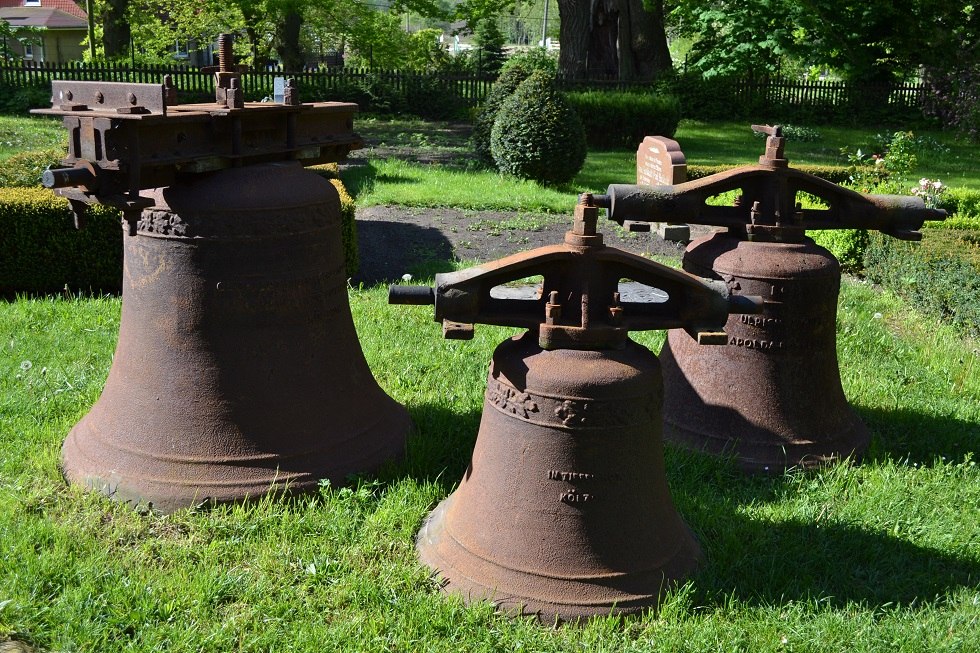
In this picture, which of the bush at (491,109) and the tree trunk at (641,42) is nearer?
the bush at (491,109)

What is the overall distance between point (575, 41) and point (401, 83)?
205 inches

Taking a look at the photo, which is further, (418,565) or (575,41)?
(575,41)

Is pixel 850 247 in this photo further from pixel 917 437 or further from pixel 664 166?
pixel 917 437

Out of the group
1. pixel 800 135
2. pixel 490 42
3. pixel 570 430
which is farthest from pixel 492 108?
pixel 490 42

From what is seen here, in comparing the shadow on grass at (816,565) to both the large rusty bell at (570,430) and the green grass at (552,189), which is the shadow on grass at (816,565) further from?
the green grass at (552,189)

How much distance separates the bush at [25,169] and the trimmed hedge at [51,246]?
1027 millimetres

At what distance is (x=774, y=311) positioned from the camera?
16.0 feet

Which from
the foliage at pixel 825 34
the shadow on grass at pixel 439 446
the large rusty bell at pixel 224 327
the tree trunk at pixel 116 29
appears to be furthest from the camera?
the tree trunk at pixel 116 29

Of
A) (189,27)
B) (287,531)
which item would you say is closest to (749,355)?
(287,531)

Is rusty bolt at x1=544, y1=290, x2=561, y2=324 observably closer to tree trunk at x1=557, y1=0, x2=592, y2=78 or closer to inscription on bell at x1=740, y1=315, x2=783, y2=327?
inscription on bell at x1=740, y1=315, x2=783, y2=327

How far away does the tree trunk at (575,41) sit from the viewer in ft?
83.4

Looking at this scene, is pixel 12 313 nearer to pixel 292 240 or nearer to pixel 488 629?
pixel 292 240

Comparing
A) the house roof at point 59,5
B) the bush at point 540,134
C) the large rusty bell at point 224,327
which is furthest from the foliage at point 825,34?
the house roof at point 59,5

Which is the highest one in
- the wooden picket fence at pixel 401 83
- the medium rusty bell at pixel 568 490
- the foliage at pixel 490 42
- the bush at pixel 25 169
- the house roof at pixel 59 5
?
the house roof at pixel 59 5
